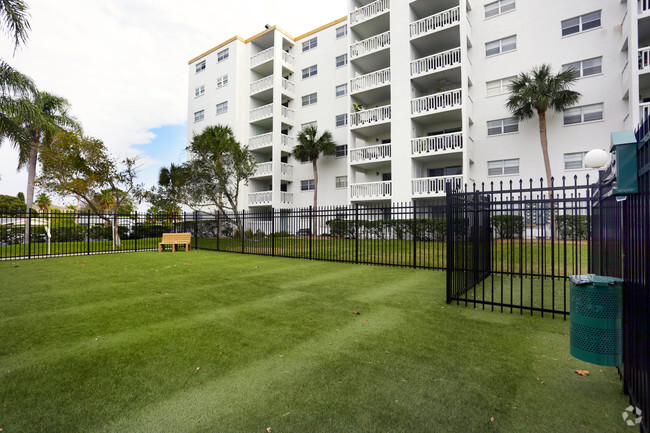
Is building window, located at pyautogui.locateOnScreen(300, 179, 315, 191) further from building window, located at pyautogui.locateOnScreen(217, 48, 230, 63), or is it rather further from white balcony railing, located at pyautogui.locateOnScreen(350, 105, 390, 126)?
building window, located at pyautogui.locateOnScreen(217, 48, 230, 63)

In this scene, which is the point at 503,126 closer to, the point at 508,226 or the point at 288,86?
the point at 508,226

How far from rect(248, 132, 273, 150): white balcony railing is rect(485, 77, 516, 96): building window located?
17.5 metres

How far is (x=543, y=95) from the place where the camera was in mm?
17328

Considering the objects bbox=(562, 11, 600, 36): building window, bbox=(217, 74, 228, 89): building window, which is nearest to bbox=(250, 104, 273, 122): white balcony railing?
bbox=(217, 74, 228, 89): building window

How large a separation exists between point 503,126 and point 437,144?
472 centimetres

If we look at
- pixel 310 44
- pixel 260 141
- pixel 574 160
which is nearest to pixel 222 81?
pixel 260 141

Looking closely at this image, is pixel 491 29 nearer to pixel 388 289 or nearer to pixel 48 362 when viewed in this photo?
pixel 388 289

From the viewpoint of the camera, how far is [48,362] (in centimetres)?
336

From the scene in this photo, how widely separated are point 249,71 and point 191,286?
2856 cm

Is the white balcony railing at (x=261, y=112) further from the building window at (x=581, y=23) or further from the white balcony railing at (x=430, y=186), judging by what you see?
the building window at (x=581, y=23)

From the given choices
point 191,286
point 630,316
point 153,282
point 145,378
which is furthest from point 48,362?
point 630,316

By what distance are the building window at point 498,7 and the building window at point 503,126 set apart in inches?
283

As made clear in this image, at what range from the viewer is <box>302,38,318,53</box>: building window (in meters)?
28.8

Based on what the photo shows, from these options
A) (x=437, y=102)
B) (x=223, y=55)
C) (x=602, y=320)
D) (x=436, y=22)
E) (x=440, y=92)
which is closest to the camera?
(x=602, y=320)
